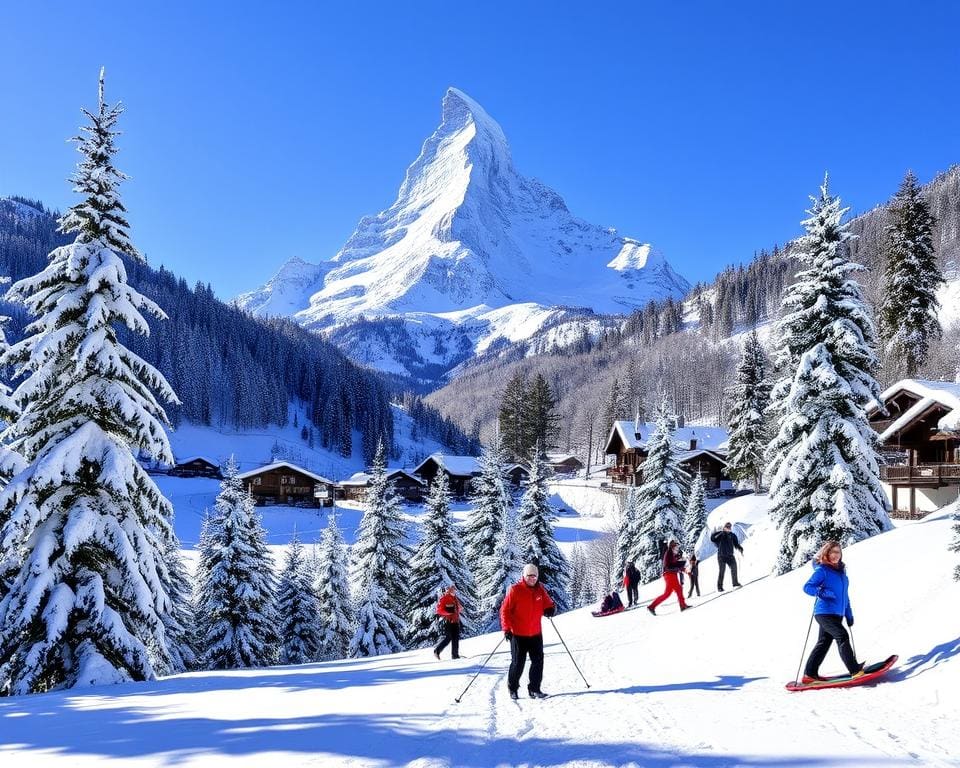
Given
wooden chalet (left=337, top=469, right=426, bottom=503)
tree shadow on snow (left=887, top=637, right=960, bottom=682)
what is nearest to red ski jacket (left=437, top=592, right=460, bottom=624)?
tree shadow on snow (left=887, top=637, right=960, bottom=682)

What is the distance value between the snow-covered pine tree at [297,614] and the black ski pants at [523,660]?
1133 inches

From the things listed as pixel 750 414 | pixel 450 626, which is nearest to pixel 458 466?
pixel 750 414

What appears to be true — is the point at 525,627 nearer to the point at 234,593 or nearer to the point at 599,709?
the point at 599,709

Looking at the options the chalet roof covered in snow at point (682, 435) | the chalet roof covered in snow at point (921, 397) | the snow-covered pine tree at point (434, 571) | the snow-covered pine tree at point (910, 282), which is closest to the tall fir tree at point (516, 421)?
the chalet roof covered in snow at point (682, 435)

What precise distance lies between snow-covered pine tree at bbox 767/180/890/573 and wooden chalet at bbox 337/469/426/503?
6674cm

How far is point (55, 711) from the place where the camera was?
8.28m

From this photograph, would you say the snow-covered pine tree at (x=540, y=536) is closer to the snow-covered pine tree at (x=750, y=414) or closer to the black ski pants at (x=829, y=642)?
the snow-covered pine tree at (x=750, y=414)

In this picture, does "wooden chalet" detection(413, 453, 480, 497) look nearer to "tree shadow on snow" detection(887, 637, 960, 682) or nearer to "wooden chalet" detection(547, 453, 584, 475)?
"wooden chalet" detection(547, 453, 584, 475)

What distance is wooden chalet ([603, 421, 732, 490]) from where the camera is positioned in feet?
225

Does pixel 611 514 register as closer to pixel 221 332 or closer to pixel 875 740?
pixel 875 740

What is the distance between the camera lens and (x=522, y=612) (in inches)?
325

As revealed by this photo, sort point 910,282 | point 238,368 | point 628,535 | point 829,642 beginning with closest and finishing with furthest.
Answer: point 829,642 < point 910,282 < point 628,535 < point 238,368

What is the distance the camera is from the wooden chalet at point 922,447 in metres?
29.1

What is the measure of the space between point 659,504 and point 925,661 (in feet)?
92.5
